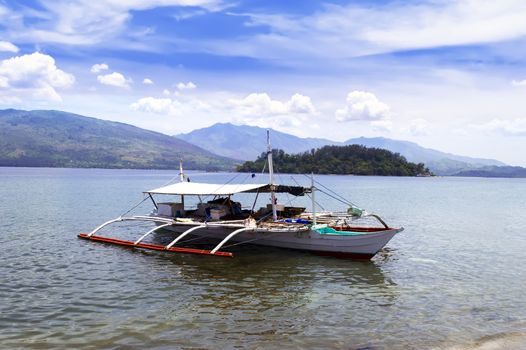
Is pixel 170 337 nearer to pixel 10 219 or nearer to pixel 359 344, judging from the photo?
pixel 359 344

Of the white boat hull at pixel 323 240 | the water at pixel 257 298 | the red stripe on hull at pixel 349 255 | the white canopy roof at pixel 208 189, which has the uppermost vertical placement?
the white canopy roof at pixel 208 189

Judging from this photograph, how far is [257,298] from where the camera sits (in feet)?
69.4

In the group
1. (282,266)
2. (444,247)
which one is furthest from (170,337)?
(444,247)

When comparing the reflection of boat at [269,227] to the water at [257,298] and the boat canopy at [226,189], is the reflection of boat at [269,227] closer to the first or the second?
the boat canopy at [226,189]

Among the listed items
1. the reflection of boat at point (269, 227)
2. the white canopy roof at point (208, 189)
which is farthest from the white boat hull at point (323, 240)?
the white canopy roof at point (208, 189)

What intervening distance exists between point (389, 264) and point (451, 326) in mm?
11434

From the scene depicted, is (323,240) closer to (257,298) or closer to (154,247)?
(257,298)

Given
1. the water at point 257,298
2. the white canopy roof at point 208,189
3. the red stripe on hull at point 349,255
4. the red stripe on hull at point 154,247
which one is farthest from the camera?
the white canopy roof at point 208,189

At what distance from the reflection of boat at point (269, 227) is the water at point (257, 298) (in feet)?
2.86

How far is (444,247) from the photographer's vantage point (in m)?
36.3

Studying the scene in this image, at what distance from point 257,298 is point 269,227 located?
995 cm

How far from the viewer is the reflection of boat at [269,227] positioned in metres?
29.2

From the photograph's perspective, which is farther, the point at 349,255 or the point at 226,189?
the point at 226,189

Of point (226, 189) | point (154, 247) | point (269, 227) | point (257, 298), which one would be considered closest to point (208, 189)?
point (226, 189)
